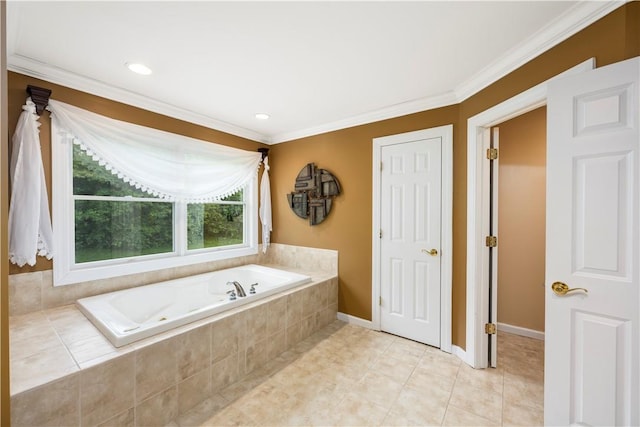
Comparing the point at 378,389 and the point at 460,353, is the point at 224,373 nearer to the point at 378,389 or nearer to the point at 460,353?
the point at 378,389

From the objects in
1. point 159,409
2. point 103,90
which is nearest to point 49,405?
point 159,409

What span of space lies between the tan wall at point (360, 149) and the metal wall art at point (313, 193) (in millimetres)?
103

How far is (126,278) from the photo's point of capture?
245cm

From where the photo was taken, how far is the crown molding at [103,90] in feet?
6.18

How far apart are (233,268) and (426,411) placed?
2496mm

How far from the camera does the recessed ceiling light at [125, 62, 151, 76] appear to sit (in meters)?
1.92

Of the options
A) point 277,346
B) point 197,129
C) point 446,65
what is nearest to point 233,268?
point 277,346

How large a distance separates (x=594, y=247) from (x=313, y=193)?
262 centimetres

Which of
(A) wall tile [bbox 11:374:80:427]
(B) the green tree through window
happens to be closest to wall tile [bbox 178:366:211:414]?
(A) wall tile [bbox 11:374:80:427]

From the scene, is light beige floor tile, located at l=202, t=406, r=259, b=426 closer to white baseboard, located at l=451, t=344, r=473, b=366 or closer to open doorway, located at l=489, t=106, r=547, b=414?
white baseboard, located at l=451, t=344, r=473, b=366

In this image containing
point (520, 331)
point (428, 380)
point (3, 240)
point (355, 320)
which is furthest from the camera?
point (355, 320)

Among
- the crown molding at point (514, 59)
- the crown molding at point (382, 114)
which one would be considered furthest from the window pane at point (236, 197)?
the crown molding at point (514, 59)

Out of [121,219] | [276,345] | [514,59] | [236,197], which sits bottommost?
[276,345]

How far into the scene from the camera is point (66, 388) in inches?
49.5
